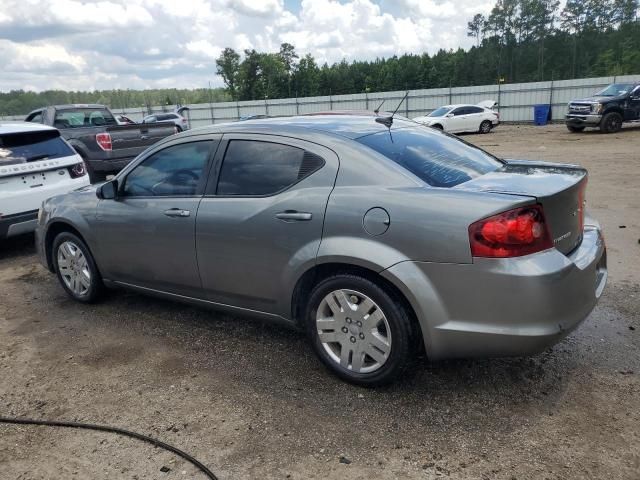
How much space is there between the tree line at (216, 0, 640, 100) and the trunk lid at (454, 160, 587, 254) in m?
73.2

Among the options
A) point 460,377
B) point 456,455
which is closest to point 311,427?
point 456,455

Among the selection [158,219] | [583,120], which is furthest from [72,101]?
[158,219]

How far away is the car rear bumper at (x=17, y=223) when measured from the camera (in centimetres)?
612

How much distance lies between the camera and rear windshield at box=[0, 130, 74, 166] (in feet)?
20.6

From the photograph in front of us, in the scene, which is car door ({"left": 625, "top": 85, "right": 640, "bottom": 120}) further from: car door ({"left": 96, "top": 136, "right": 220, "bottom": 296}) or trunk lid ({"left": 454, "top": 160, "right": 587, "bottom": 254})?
car door ({"left": 96, "top": 136, "right": 220, "bottom": 296})

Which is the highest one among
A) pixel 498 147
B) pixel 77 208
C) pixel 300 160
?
pixel 300 160

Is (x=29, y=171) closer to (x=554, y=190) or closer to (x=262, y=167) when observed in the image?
(x=262, y=167)

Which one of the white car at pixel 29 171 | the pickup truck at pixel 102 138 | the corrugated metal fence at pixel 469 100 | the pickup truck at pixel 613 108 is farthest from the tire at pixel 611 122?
the white car at pixel 29 171

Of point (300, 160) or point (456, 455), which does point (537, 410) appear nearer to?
point (456, 455)

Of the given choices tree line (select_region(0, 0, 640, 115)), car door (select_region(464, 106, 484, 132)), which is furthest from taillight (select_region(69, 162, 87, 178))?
tree line (select_region(0, 0, 640, 115))

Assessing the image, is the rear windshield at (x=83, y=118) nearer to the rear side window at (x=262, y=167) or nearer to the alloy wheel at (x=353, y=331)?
the rear side window at (x=262, y=167)

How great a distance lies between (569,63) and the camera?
75.8 meters

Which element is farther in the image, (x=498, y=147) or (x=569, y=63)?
(x=569, y=63)

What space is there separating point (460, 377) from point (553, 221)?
112 cm
